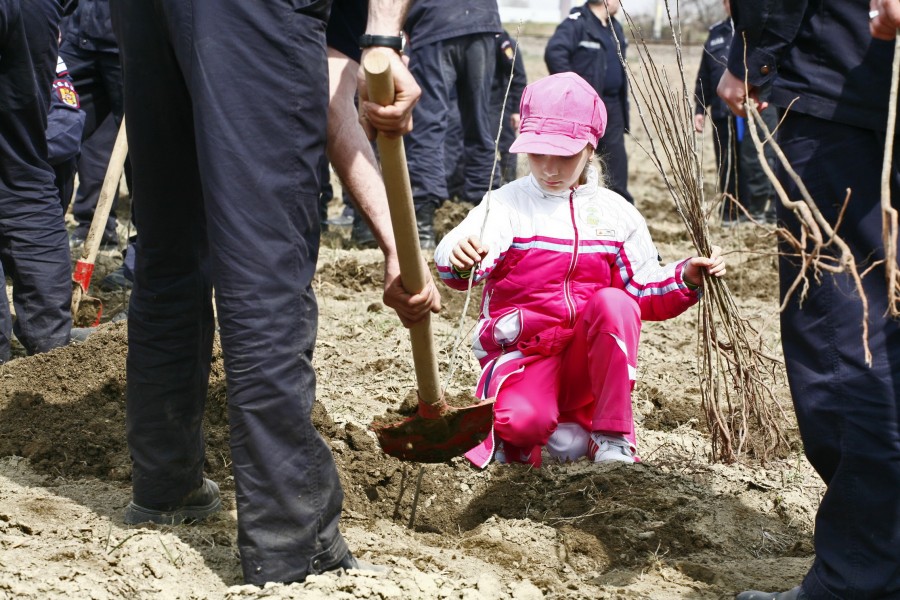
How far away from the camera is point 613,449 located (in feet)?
12.1

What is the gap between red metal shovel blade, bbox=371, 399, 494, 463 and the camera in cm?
310

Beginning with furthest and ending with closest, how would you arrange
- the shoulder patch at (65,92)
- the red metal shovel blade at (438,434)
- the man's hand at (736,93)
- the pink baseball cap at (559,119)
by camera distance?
the shoulder patch at (65,92)
the pink baseball cap at (559,119)
the red metal shovel blade at (438,434)
the man's hand at (736,93)

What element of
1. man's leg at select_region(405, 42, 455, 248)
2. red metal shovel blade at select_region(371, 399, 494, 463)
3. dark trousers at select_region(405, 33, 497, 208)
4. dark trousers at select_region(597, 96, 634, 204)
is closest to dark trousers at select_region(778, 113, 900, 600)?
red metal shovel blade at select_region(371, 399, 494, 463)

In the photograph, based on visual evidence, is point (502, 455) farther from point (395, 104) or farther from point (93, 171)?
point (93, 171)

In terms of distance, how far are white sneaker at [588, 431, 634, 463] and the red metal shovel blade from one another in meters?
0.64

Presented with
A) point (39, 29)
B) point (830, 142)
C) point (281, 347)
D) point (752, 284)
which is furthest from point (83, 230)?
point (830, 142)

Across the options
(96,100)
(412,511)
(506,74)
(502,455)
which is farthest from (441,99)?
(412,511)

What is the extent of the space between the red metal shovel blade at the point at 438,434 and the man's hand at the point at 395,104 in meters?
0.99

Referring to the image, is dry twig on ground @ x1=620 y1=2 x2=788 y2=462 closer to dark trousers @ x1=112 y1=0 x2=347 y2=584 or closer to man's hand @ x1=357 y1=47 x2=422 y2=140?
man's hand @ x1=357 y1=47 x2=422 y2=140

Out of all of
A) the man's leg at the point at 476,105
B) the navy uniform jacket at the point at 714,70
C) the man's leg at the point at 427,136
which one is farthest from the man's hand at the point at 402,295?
the navy uniform jacket at the point at 714,70

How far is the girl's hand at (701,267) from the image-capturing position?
135 inches

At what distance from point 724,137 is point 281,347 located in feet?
28.5

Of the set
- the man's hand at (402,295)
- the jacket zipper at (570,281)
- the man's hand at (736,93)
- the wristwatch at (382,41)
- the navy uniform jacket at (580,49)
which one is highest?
the wristwatch at (382,41)

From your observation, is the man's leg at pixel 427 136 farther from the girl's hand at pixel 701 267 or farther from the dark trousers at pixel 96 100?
the girl's hand at pixel 701 267
